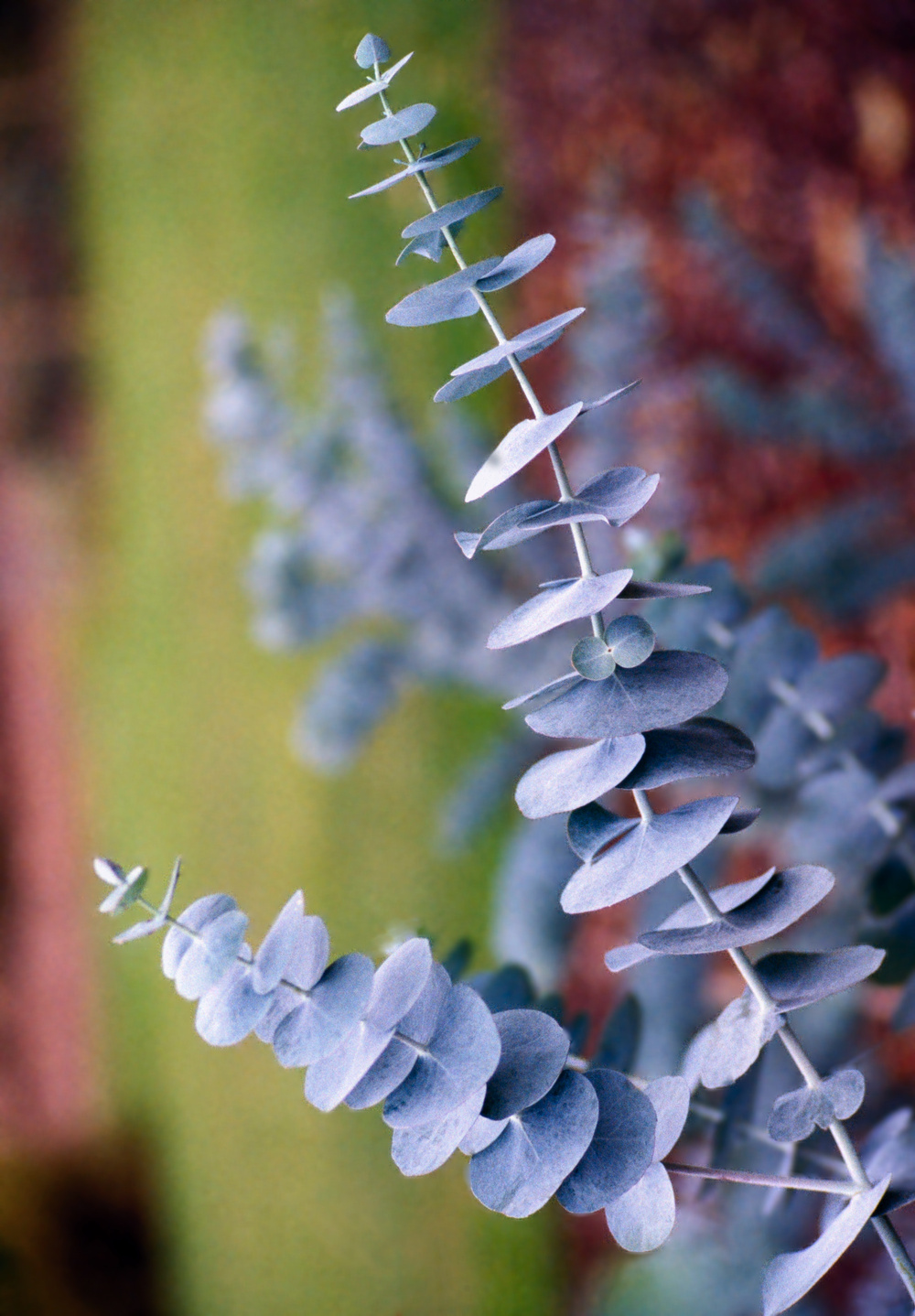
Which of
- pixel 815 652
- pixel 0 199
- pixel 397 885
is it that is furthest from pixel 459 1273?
pixel 0 199

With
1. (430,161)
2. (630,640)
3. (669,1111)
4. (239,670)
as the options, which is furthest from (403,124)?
(239,670)

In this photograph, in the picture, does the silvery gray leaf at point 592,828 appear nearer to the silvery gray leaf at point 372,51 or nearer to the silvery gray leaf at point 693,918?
the silvery gray leaf at point 693,918

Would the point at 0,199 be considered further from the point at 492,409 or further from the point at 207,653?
the point at 492,409

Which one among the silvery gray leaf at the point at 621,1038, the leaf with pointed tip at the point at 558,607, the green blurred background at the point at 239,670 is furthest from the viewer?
the green blurred background at the point at 239,670

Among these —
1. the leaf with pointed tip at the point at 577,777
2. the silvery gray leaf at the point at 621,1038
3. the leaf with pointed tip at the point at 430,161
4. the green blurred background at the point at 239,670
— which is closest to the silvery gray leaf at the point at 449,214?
the leaf with pointed tip at the point at 430,161

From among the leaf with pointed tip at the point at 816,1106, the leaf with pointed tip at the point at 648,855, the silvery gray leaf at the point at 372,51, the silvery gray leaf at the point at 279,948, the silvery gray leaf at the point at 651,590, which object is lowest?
the leaf with pointed tip at the point at 816,1106
